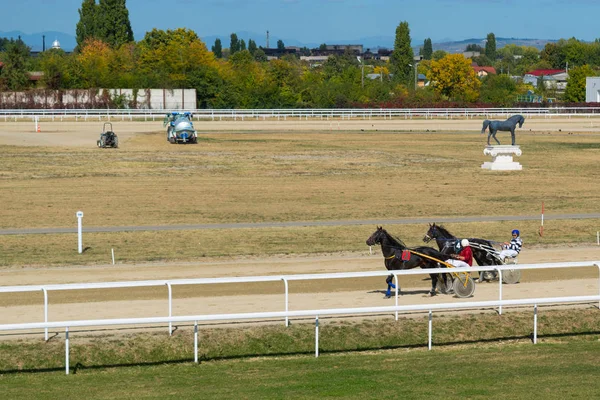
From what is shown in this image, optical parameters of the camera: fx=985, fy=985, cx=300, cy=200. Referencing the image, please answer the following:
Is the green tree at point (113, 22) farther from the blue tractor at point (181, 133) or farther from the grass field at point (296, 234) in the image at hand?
the blue tractor at point (181, 133)

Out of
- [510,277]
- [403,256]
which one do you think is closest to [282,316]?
[403,256]

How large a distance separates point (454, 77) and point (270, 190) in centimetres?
8003

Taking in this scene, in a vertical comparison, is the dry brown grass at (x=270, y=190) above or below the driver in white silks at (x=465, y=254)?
below

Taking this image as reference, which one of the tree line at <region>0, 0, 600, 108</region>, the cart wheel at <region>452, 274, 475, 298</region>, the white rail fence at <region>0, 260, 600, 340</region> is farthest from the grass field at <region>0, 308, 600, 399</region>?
the tree line at <region>0, 0, 600, 108</region>

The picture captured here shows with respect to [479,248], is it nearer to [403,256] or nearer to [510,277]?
[510,277]

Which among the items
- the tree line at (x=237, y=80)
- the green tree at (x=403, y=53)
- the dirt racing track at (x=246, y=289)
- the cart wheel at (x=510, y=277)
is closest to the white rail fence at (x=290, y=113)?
the tree line at (x=237, y=80)

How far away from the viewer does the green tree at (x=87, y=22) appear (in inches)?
5950

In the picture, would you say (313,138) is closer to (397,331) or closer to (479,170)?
(479,170)

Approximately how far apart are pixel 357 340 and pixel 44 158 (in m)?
36.6

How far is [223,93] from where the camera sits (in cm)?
10031

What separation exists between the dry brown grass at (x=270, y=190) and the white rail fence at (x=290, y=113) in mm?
21087

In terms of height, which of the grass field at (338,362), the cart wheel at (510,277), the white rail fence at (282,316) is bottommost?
the grass field at (338,362)

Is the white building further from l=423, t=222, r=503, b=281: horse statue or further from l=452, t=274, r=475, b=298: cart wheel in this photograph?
l=452, t=274, r=475, b=298: cart wheel

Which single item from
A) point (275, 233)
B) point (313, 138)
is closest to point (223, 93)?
point (313, 138)
